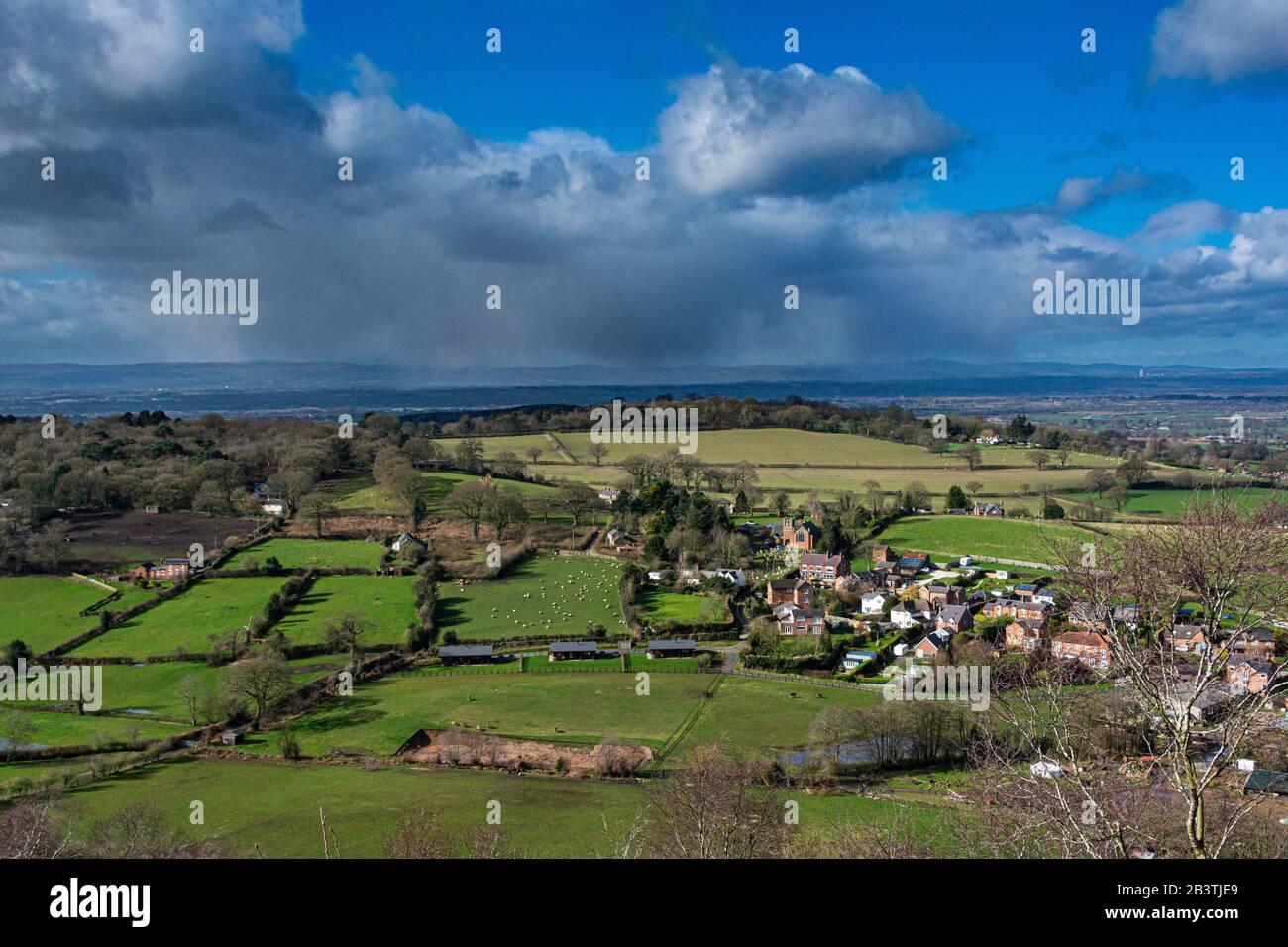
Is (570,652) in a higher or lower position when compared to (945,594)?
lower

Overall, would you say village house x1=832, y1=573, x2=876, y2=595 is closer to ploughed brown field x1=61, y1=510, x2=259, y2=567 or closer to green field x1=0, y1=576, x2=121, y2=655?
ploughed brown field x1=61, y1=510, x2=259, y2=567

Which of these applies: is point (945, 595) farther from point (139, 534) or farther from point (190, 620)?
point (139, 534)

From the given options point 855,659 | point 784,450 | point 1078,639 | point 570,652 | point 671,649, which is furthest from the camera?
point 784,450

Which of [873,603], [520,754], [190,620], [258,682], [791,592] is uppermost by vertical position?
[791,592]

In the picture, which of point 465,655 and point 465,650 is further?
point 465,650

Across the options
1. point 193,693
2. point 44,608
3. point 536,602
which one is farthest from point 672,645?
point 44,608

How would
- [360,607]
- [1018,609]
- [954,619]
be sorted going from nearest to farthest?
[1018,609], [954,619], [360,607]

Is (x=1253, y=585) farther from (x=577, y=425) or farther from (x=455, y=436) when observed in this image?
(x=577, y=425)
